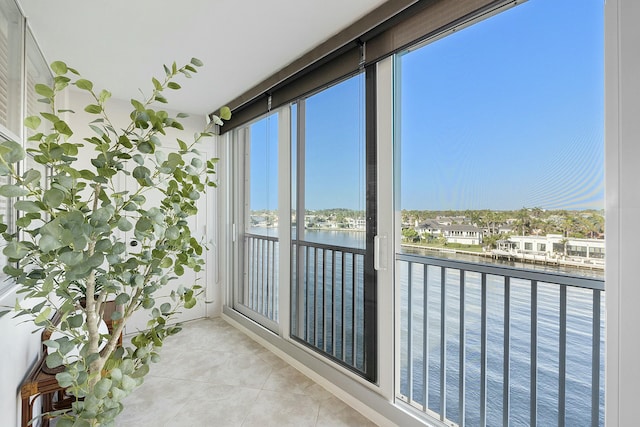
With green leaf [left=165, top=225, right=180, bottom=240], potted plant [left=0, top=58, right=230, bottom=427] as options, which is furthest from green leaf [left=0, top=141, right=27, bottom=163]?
green leaf [left=165, top=225, right=180, bottom=240]

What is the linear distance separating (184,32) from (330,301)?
2.17m

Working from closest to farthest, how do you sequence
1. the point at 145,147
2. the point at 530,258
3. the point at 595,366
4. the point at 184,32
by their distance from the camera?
the point at 145,147 → the point at 595,366 → the point at 530,258 → the point at 184,32

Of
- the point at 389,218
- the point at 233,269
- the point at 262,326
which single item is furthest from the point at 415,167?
the point at 233,269

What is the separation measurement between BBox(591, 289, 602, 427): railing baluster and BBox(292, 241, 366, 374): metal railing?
117 cm

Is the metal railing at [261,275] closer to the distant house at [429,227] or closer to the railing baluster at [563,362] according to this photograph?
the distant house at [429,227]

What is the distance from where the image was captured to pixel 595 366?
136 cm

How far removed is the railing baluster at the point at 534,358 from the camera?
59.8 inches

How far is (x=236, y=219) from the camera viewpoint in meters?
3.76

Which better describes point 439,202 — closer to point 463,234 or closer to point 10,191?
point 463,234

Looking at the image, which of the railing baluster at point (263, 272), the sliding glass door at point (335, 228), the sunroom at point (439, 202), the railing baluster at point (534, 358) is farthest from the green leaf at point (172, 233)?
the railing baluster at point (263, 272)

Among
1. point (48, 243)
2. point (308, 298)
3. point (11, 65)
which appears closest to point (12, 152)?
point (48, 243)

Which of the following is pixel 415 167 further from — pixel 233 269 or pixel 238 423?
pixel 233 269

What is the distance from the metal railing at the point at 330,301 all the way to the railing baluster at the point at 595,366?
Answer: 1168 mm

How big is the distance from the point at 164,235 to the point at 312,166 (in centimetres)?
169
